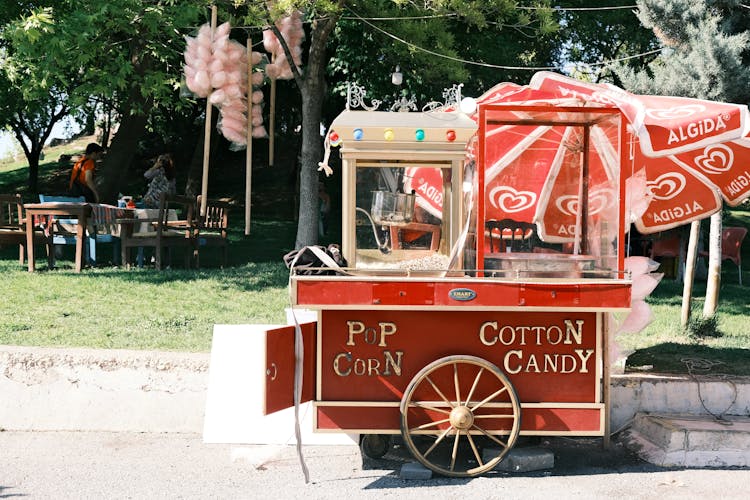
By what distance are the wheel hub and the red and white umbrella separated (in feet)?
4.87

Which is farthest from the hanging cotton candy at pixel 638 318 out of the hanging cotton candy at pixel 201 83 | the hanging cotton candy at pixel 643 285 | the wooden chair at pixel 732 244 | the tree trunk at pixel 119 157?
the tree trunk at pixel 119 157

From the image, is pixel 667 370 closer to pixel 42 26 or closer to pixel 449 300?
pixel 449 300

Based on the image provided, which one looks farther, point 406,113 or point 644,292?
point 644,292

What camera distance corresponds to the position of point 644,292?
19.7 feet

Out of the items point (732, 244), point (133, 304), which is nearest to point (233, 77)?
point (133, 304)

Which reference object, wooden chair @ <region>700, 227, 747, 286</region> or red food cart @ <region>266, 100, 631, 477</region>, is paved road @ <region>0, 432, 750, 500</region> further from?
wooden chair @ <region>700, 227, 747, 286</region>

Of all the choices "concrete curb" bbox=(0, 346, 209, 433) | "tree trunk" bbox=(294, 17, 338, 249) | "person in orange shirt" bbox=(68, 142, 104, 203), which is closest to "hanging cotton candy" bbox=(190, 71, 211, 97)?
"concrete curb" bbox=(0, 346, 209, 433)

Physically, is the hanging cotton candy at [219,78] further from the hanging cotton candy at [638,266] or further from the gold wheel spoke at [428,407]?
the hanging cotton candy at [638,266]

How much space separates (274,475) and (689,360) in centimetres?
347

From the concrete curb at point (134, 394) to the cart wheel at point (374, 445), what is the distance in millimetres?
1302

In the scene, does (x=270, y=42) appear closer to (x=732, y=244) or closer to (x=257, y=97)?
(x=257, y=97)

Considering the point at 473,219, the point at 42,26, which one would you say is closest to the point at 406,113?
the point at 473,219

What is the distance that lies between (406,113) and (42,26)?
7.24 m

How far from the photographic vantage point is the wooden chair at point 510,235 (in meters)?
5.95
